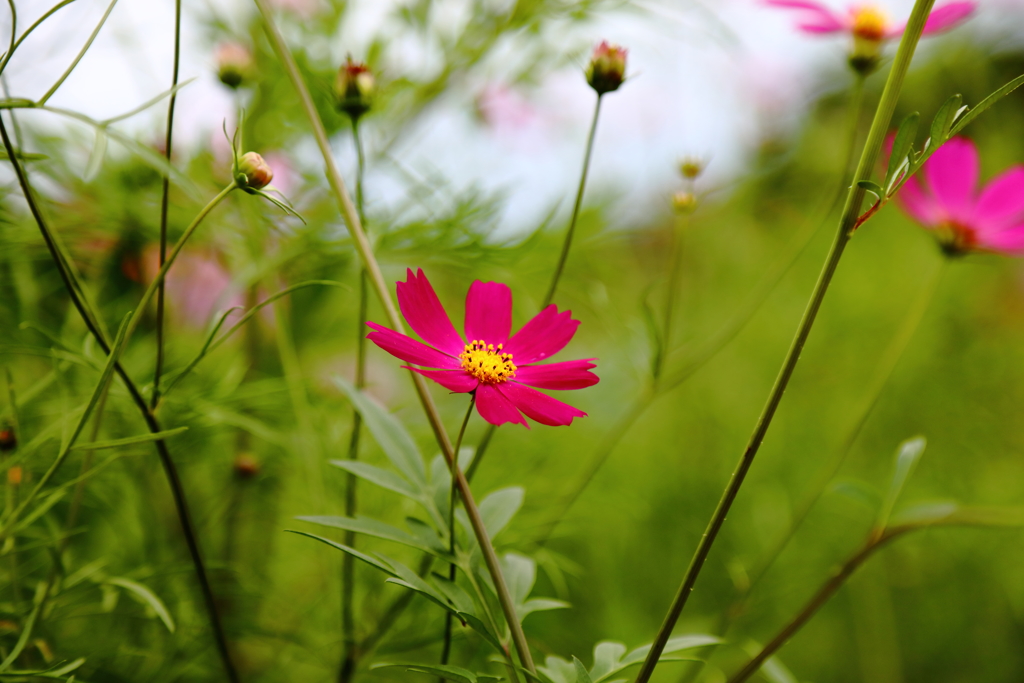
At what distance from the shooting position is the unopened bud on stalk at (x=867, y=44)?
1.21ft

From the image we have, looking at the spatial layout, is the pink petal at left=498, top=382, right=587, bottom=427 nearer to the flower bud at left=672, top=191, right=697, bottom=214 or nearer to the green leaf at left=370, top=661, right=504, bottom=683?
the green leaf at left=370, top=661, right=504, bottom=683

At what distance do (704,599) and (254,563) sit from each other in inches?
19.7

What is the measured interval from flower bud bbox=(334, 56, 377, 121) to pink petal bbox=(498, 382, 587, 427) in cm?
15

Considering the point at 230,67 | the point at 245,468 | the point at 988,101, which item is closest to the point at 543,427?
the point at 245,468

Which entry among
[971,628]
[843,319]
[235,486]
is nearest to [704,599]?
[971,628]

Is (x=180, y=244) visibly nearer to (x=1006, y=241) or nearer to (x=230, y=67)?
(x=230, y=67)

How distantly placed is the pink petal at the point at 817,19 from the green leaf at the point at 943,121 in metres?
0.22

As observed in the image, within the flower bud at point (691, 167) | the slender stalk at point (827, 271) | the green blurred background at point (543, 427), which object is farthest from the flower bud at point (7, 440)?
the flower bud at point (691, 167)

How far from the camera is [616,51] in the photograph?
0.90ft

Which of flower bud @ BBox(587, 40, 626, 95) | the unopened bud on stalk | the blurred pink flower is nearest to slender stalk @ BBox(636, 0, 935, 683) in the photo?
flower bud @ BBox(587, 40, 626, 95)

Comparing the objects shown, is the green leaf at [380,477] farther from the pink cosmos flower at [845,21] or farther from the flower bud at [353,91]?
the pink cosmos flower at [845,21]

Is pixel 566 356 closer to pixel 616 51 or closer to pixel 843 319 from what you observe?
pixel 843 319

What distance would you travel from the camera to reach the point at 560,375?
0.21 meters

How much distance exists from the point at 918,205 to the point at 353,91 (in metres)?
0.31
